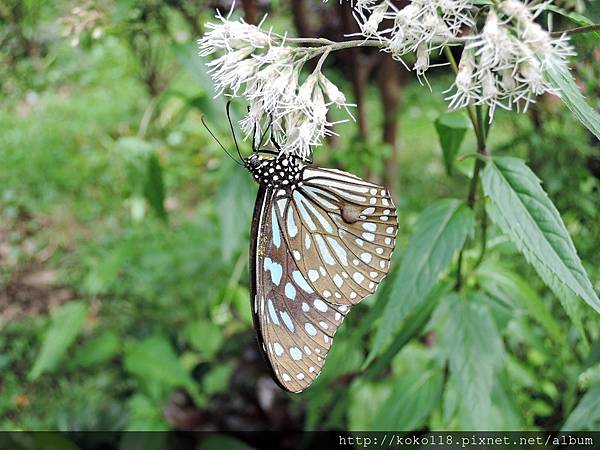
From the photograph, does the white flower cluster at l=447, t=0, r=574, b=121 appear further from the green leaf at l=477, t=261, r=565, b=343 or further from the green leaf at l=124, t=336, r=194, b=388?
the green leaf at l=124, t=336, r=194, b=388

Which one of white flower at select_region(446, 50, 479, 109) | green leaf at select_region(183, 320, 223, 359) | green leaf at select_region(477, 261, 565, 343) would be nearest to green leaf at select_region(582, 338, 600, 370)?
green leaf at select_region(477, 261, 565, 343)

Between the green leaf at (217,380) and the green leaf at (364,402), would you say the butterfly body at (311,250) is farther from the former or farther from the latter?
the green leaf at (217,380)

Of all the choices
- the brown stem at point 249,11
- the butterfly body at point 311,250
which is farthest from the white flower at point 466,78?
the brown stem at point 249,11

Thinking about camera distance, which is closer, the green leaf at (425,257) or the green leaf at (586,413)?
the green leaf at (425,257)

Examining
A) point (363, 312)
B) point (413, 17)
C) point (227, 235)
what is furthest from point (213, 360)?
point (413, 17)

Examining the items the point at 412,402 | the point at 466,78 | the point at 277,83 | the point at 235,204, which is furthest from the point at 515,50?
the point at 235,204

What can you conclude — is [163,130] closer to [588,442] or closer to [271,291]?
[271,291]

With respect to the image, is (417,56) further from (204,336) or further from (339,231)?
(204,336)
